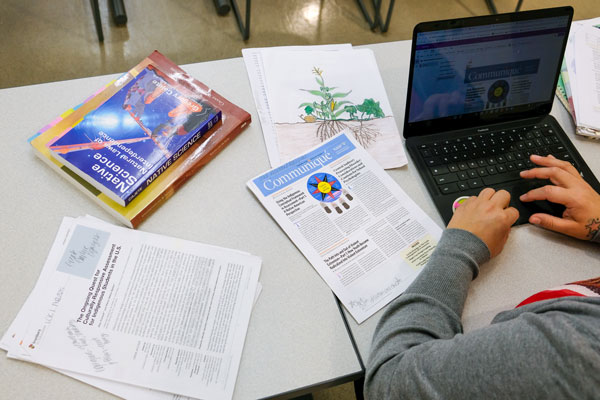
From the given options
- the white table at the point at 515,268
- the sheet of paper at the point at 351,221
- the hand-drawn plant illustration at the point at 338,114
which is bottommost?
the white table at the point at 515,268

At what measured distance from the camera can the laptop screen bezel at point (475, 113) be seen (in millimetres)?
947

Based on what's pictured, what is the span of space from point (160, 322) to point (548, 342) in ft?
1.80

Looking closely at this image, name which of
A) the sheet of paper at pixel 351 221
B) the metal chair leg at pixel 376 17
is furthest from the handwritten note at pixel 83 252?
the metal chair leg at pixel 376 17

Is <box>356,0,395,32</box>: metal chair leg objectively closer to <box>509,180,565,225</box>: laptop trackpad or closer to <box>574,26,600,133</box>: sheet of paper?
<box>574,26,600,133</box>: sheet of paper

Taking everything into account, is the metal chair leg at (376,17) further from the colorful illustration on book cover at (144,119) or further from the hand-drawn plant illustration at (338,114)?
the colorful illustration on book cover at (144,119)

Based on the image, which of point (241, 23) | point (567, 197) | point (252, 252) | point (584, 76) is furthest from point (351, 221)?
point (241, 23)

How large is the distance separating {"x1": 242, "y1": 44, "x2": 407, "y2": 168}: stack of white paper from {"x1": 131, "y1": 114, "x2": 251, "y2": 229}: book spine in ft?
0.19

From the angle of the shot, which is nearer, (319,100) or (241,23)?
(319,100)

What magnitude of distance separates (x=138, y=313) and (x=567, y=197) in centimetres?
79

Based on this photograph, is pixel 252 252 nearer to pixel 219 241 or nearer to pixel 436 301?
pixel 219 241

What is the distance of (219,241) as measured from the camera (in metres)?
0.90

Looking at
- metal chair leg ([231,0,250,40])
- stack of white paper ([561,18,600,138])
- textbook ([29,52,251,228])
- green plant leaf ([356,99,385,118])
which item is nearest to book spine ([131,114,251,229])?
textbook ([29,52,251,228])

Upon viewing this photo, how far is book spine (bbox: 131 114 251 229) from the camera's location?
90 cm

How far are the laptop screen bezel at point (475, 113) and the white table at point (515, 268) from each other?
0.09 m
